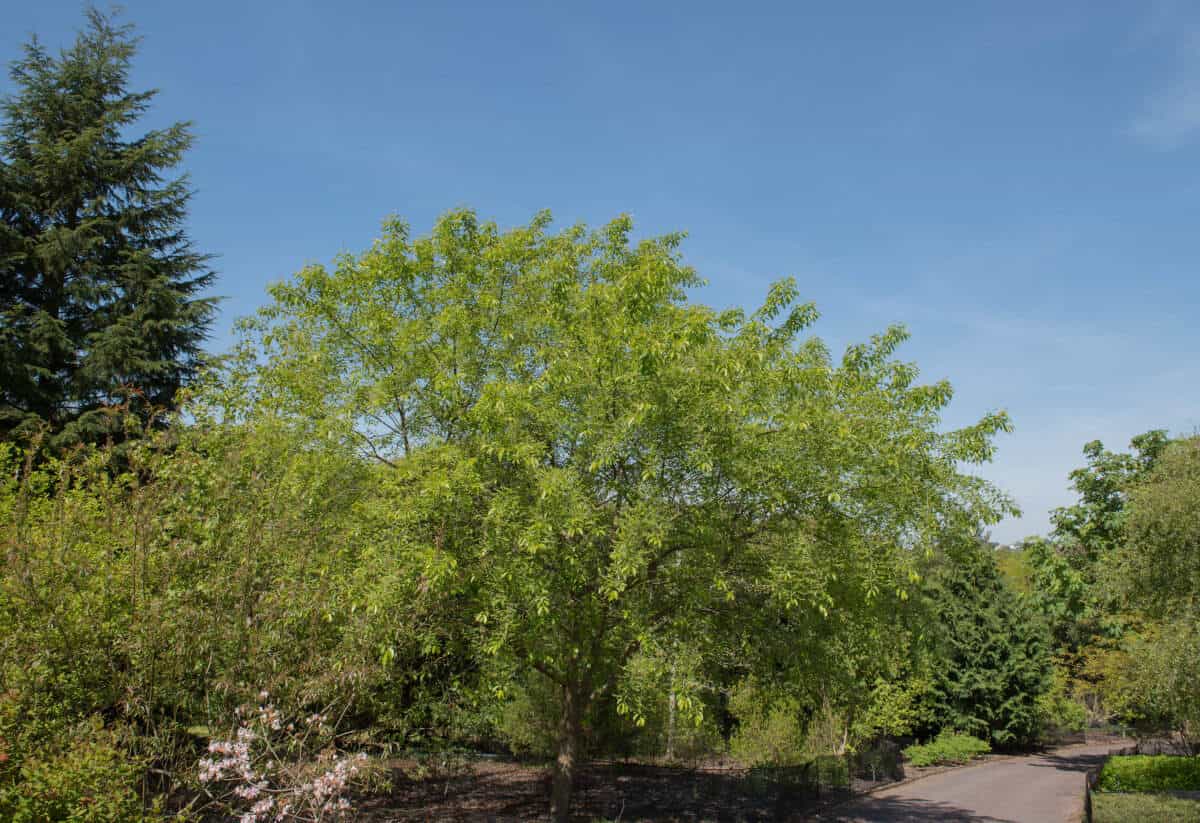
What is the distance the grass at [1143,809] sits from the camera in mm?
15961

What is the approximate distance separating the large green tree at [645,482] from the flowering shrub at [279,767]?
1679 mm

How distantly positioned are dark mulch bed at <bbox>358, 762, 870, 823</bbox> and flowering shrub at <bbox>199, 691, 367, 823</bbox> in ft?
20.3

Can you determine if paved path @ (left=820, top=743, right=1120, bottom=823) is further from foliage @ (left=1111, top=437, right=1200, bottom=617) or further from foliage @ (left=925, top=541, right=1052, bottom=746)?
foliage @ (left=1111, top=437, right=1200, bottom=617)

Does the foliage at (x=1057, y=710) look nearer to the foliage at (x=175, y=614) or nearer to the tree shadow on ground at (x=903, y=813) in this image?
the tree shadow on ground at (x=903, y=813)

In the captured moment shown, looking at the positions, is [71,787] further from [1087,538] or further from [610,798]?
[1087,538]

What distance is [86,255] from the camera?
2406 cm

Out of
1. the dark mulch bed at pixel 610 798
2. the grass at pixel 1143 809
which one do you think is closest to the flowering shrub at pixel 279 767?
the dark mulch bed at pixel 610 798

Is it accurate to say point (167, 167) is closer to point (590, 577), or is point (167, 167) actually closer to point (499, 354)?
point (499, 354)

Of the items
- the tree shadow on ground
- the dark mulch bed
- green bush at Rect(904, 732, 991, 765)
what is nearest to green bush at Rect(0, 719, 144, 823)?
the dark mulch bed

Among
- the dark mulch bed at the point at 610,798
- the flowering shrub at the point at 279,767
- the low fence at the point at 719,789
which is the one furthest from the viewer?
the low fence at the point at 719,789

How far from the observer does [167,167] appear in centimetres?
2584

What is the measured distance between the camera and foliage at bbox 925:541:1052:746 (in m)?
32.2

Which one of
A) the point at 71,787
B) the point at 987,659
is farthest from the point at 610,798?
the point at 987,659

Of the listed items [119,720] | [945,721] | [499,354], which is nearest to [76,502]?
[119,720]
